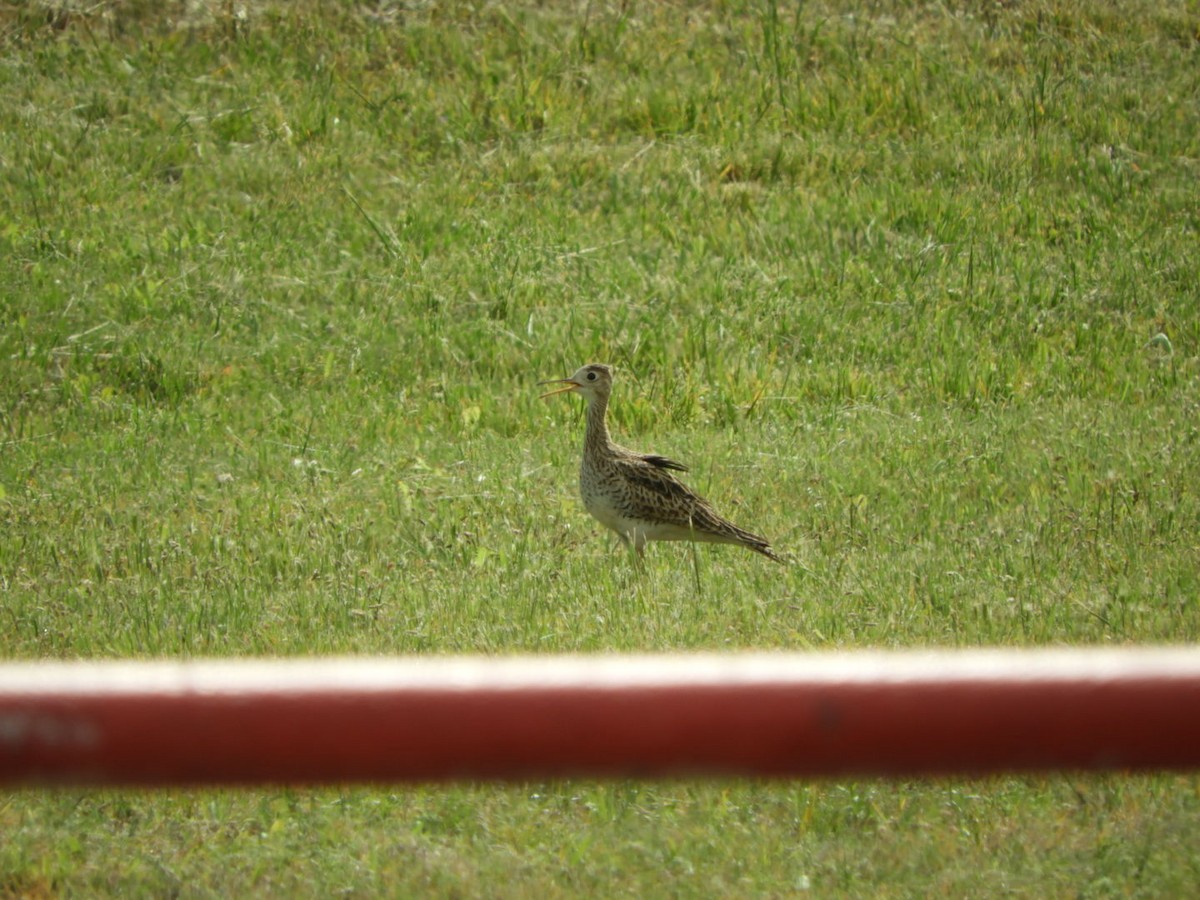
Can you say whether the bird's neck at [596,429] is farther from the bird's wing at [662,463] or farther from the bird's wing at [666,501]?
the bird's wing at [666,501]

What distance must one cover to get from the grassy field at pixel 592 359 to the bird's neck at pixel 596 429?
56 cm

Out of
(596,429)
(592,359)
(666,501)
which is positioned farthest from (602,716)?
(592,359)

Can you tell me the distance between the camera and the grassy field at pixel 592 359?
203 inches

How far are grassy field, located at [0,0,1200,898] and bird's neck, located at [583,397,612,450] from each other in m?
0.56

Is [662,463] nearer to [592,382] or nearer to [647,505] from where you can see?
[647,505]

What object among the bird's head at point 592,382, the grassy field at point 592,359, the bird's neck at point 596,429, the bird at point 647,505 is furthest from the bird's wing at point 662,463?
the bird's head at point 592,382

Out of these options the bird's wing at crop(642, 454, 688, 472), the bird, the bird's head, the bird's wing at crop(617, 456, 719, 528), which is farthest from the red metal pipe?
the bird's head

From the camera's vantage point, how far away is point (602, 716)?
5.85 feet

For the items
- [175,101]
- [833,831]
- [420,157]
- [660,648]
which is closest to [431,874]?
[833,831]

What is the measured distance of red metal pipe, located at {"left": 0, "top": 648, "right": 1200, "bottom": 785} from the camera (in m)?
1.76

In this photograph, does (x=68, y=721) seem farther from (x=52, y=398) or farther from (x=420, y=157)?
(x=420, y=157)

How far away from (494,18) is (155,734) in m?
17.3

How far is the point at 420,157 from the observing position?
53.6 ft

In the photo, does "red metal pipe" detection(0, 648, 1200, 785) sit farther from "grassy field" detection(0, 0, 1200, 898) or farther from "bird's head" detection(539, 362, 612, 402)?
"bird's head" detection(539, 362, 612, 402)
